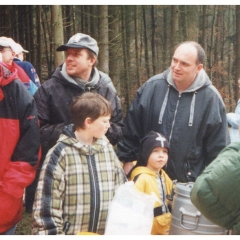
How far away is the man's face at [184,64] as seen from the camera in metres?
3.16

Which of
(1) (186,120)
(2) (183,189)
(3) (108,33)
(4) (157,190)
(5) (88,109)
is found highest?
(3) (108,33)

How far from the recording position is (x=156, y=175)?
3084 mm

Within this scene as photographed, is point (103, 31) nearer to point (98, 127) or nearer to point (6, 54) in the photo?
point (6, 54)

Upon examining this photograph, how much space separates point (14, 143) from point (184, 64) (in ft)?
4.53

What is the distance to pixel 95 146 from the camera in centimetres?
258

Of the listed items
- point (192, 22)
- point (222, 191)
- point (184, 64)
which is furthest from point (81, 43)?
point (192, 22)

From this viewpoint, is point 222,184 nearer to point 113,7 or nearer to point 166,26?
point 113,7

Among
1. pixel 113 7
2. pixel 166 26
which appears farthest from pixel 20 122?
pixel 166 26

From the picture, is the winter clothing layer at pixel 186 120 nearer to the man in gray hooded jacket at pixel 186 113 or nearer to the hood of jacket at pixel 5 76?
the man in gray hooded jacket at pixel 186 113

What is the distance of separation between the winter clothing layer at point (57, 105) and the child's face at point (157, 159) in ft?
0.89

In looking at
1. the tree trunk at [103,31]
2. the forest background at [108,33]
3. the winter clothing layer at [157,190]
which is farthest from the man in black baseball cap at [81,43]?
the tree trunk at [103,31]

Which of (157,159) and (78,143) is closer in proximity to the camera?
(78,143)

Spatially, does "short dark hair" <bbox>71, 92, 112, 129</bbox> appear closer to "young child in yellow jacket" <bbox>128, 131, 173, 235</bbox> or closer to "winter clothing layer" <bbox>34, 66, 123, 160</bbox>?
"winter clothing layer" <bbox>34, 66, 123, 160</bbox>

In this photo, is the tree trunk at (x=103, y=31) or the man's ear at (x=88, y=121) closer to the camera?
the man's ear at (x=88, y=121)
